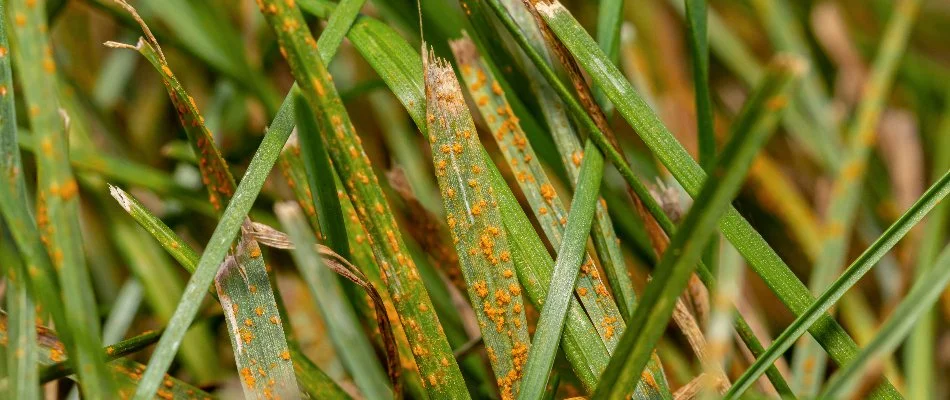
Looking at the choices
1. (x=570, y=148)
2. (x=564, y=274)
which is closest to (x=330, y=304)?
(x=564, y=274)

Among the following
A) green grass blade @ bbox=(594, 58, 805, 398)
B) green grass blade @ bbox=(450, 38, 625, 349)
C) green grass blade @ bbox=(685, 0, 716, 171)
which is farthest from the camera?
green grass blade @ bbox=(685, 0, 716, 171)

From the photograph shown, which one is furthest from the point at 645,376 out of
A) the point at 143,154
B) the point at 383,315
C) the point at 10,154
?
the point at 143,154

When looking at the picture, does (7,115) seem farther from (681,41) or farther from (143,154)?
(681,41)

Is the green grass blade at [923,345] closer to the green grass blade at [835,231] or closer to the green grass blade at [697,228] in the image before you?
the green grass blade at [835,231]

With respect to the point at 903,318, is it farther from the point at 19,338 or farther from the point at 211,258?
the point at 19,338

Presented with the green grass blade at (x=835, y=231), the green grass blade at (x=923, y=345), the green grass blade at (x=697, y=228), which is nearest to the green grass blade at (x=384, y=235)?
the green grass blade at (x=697, y=228)

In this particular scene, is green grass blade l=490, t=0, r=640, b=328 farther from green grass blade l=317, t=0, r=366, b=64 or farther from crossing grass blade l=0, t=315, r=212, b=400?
crossing grass blade l=0, t=315, r=212, b=400

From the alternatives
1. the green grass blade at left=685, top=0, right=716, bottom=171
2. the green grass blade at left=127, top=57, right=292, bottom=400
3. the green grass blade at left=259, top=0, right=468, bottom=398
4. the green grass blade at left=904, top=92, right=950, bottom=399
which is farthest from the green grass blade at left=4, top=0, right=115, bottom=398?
the green grass blade at left=904, top=92, right=950, bottom=399
